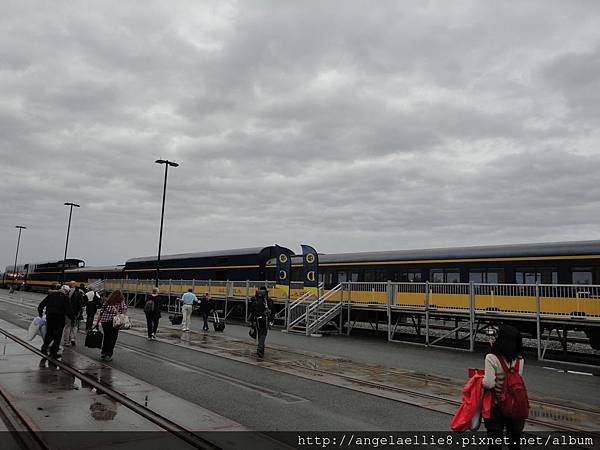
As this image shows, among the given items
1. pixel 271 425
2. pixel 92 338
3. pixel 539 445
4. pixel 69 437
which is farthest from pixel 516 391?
pixel 92 338

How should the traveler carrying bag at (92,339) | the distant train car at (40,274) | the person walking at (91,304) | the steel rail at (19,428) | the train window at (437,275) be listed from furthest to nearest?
the distant train car at (40,274), the train window at (437,275), the person walking at (91,304), the traveler carrying bag at (92,339), the steel rail at (19,428)

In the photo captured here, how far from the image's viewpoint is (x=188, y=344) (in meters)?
14.6

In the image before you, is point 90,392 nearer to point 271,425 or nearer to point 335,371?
point 271,425

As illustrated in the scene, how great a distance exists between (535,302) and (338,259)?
38.2 feet

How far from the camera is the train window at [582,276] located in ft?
52.1

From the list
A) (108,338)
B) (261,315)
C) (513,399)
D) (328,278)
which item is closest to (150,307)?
(108,338)

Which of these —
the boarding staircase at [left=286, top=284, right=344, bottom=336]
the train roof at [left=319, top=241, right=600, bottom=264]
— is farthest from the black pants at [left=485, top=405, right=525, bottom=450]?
the boarding staircase at [left=286, top=284, right=344, bottom=336]

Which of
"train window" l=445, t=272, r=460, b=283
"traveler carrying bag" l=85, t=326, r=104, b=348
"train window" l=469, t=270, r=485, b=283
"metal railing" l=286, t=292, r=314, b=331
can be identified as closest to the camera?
"traveler carrying bag" l=85, t=326, r=104, b=348

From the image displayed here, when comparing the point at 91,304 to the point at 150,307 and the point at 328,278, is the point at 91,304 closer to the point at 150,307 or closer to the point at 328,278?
the point at 150,307

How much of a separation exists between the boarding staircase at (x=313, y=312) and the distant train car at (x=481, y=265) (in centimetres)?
300

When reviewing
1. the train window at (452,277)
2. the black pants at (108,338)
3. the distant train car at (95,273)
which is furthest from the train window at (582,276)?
the distant train car at (95,273)

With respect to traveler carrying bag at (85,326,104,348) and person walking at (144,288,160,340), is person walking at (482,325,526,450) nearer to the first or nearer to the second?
traveler carrying bag at (85,326,104,348)

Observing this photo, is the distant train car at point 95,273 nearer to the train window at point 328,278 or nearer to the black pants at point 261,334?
the train window at point 328,278

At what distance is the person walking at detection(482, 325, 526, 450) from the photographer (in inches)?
167
